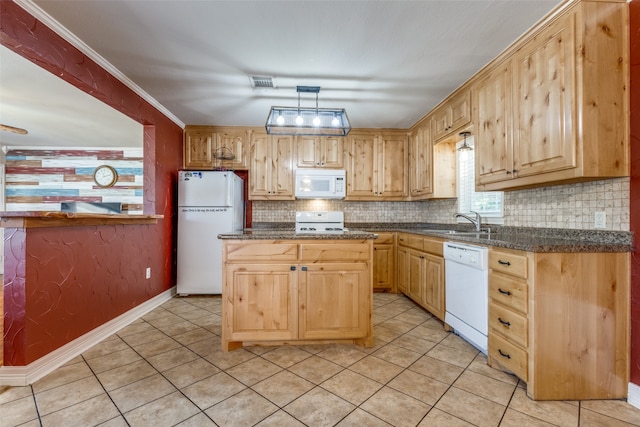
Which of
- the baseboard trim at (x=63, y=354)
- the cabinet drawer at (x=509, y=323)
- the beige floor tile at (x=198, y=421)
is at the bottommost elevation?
the beige floor tile at (x=198, y=421)

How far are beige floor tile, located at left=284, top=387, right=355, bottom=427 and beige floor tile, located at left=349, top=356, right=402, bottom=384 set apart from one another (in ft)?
1.05

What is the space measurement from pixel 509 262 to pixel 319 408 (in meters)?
1.45

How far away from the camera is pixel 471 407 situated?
1.51 meters

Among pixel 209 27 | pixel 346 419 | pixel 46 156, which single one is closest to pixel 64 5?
pixel 209 27

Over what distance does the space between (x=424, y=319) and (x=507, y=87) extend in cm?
220

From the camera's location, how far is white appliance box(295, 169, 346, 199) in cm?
382

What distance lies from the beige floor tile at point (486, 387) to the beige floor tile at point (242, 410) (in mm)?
1157

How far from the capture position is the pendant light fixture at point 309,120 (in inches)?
103

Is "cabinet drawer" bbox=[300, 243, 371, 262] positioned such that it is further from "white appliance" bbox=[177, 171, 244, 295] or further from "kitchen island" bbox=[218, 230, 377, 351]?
"white appliance" bbox=[177, 171, 244, 295]

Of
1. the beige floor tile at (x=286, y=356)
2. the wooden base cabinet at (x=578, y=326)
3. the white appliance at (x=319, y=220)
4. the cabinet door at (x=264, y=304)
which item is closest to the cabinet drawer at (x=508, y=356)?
the wooden base cabinet at (x=578, y=326)

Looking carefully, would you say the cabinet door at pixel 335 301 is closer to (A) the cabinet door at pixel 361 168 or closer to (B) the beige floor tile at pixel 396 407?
(B) the beige floor tile at pixel 396 407

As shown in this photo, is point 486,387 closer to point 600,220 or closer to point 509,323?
point 509,323

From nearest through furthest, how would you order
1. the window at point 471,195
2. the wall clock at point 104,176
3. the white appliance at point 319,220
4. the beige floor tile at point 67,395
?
1. the beige floor tile at point 67,395
2. the window at point 471,195
3. the white appliance at point 319,220
4. the wall clock at point 104,176

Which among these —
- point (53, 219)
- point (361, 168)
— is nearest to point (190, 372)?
point (53, 219)
